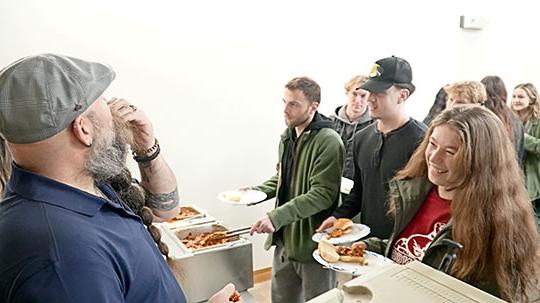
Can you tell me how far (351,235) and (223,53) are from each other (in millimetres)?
1550

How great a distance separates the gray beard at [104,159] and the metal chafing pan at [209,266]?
0.83 m

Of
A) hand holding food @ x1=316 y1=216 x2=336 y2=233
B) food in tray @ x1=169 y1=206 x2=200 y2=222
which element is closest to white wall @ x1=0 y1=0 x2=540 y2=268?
food in tray @ x1=169 y1=206 x2=200 y2=222

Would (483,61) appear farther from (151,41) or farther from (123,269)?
(123,269)

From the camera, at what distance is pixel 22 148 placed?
0.75 m

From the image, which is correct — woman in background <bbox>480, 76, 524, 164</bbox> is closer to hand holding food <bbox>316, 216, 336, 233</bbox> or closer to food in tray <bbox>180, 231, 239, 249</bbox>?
hand holding food <bbox>316, 216, 336, 233</bbox>

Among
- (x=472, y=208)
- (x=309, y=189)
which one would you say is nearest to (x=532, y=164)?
(x=309, y=189)

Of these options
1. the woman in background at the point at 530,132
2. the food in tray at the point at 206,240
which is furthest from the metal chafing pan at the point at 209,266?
the woman in background at the point at 530,132

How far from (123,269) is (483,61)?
4.20 metres

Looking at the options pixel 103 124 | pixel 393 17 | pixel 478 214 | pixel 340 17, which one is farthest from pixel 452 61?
pixel 103 124

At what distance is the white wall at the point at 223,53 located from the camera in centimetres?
234

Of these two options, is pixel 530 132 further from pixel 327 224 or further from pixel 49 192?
pixel 49 192

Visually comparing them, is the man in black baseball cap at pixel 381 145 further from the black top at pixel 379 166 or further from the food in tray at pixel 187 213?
the food in tray at pixel 187 213

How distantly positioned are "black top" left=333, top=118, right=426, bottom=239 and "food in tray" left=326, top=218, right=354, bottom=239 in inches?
4.2

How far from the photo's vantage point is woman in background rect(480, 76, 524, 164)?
263 centimetres
